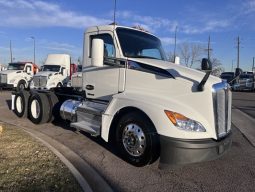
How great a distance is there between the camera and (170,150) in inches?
207

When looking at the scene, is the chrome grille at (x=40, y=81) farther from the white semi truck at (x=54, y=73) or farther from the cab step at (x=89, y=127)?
the cab step at (x=89, y=127)

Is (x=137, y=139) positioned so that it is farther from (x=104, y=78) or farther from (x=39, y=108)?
(x=39, y=108)

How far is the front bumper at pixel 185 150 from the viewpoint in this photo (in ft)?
17.0

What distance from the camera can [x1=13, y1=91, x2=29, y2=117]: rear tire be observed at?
1071cm

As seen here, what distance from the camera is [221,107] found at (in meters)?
5.69

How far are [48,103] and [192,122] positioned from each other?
5417 mm

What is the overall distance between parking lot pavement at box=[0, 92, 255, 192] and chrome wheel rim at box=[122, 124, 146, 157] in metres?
0.30

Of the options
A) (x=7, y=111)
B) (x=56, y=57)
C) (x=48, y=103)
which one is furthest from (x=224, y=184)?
(x=56, y=57)

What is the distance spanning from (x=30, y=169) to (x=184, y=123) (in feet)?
8.72

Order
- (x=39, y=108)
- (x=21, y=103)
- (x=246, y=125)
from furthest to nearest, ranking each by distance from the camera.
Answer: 1. (x=21, y=103)
2. (x=246, y=125)
3. (x=39, y=108)

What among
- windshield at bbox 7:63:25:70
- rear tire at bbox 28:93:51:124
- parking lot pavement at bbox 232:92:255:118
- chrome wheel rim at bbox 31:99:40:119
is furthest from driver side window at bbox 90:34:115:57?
windshield at bbox 7:63:25:70

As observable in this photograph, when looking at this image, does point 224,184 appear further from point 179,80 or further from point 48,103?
point 48,103

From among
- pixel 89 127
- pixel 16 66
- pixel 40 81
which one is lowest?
pixel 89 127

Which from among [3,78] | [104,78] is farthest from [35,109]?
[3,78]
